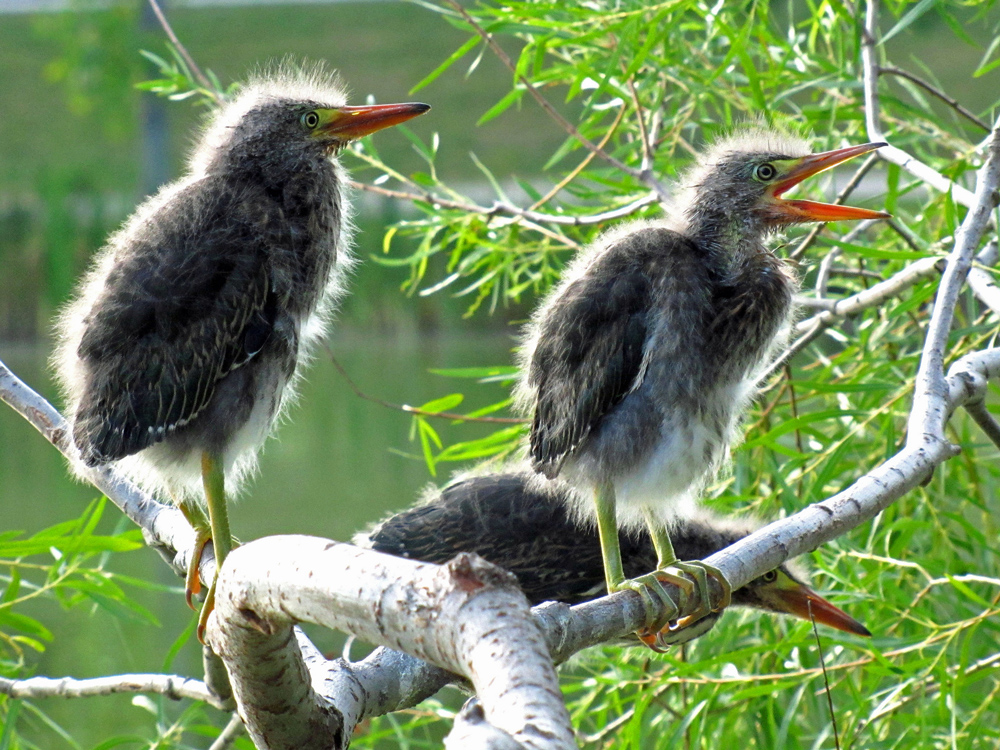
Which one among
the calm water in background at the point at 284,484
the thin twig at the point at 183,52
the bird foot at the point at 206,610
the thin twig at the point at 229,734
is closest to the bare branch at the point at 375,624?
the bird foot at the point at 206,610

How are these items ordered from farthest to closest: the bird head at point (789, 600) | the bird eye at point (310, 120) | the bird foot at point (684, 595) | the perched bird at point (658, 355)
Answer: the bird head at point (789, 600)
the bird eye at point (310, 120)
the perched bird at point (658, 355)
the bird foot at point (684, 595)

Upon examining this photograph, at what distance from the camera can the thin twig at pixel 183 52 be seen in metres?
2.00

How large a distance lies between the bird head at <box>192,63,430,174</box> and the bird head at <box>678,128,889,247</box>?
0.43 metres

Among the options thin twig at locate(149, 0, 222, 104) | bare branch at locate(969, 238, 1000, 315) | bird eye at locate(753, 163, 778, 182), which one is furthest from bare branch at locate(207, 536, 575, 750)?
thin twig at locate(149, 0, 222, 104)

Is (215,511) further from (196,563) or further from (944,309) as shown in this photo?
(944,309)

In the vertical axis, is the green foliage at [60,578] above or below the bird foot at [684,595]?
above

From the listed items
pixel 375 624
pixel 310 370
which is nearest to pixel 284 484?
pixel 310 370

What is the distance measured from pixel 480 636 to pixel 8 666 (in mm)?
1503

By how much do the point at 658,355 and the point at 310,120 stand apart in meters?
0.57

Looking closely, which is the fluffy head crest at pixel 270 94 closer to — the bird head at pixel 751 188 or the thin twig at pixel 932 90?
the bird head at pixel 751 188

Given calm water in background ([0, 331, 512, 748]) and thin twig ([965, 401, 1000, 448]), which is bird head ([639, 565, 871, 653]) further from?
calm water in background ([0, 331, 512, 748])

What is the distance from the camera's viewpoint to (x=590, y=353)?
1507mm

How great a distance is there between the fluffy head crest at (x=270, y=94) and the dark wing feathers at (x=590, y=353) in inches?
17.5

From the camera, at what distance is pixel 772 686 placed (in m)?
1.86
